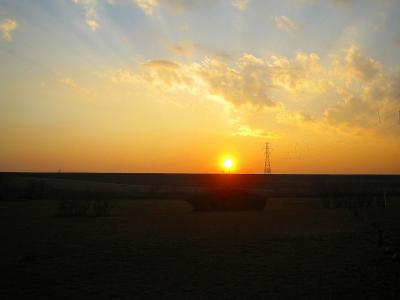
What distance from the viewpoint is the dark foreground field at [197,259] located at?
10.7m

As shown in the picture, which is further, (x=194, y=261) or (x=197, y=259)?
(x=197, y=259)

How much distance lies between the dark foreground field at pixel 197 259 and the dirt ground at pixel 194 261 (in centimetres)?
3

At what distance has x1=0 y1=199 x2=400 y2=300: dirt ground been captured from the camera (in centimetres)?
1067

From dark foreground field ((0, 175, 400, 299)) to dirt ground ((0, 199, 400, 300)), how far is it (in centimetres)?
3

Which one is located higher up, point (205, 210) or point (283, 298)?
point (205, 210)

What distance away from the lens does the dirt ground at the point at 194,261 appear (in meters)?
10.7

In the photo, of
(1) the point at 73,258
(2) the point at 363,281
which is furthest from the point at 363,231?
(1) the point at 73,258

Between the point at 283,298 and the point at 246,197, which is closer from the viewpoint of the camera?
the point at 283,298

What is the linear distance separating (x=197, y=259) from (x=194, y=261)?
301 mm

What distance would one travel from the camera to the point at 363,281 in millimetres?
11484

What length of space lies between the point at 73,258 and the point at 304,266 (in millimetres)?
6647

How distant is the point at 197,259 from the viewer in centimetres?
1426

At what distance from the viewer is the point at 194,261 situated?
45.8ft

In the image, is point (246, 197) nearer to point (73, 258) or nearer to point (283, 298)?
point (73, 258)
